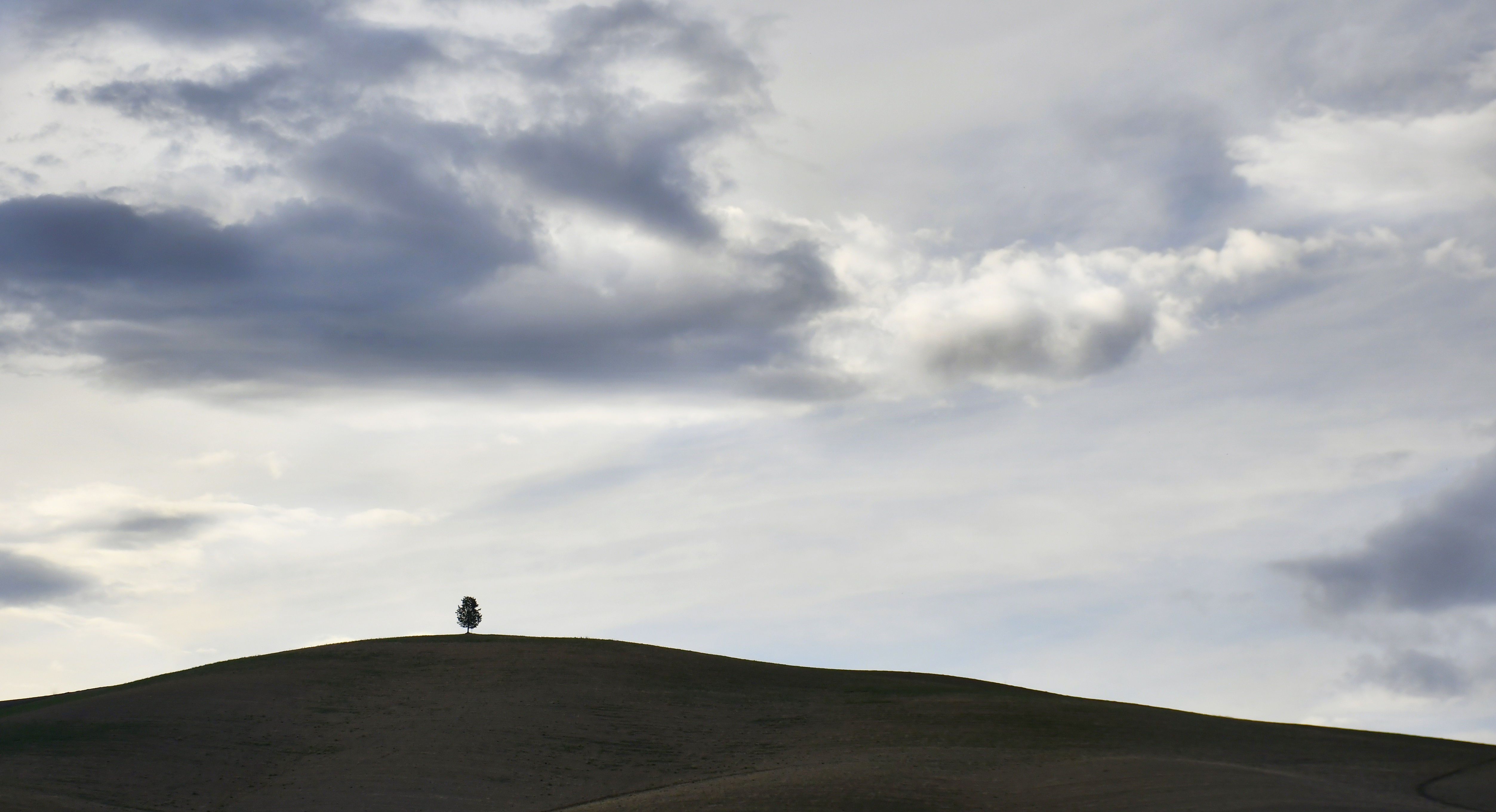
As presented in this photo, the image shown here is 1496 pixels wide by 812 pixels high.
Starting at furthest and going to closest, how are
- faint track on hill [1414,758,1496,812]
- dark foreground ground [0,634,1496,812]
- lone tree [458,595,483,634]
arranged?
lone tree [458,595,483,634] → dark foreground ground [0,634,1496,812] → faint track on hill [1414,758,1496,812]

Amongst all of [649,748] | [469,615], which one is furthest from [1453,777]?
[469,615]

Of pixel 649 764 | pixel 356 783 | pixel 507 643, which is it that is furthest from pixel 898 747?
pixel 507 643

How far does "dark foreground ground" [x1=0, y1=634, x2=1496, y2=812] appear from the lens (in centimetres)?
3166

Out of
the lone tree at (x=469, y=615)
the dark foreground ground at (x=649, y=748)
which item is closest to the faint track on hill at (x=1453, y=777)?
the dark foreground ground at (x=649, y=748)

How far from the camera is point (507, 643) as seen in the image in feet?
191

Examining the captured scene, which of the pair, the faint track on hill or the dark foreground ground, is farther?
the dark foreground ground

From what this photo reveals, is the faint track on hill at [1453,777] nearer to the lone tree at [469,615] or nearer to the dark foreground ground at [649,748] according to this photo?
the dark foreground ground at [649,748]

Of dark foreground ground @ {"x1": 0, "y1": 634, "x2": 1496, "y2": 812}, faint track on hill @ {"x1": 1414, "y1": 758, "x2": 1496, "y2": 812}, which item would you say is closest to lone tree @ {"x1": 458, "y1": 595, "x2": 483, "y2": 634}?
dark foreground ground @ {"x1": 0, "y1": 634, "x2": 1496, "y2": 812}

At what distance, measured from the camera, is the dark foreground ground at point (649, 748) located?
31.7 m

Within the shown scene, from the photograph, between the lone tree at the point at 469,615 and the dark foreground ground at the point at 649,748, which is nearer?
the dark foreground ground at the point at 649,748

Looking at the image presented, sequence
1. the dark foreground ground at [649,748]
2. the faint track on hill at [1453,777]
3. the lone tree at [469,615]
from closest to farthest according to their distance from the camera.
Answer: the faint track on hill at [1453,777] → the dark foreground ground at [649,748] → the lone tree at [469,615]

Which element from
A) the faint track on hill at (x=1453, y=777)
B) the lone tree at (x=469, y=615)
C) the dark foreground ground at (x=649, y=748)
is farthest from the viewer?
the lone tree at (x=469, y=615)

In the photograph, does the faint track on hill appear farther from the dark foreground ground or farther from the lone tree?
the lone tree

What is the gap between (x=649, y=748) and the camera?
4078 centimetres
